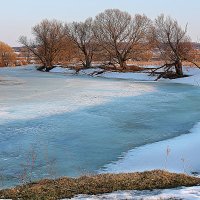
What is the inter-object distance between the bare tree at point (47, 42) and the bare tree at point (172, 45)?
25.2 m

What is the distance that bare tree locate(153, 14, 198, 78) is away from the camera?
35.5 metres

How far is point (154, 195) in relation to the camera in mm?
4988

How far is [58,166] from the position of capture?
838 centimetres

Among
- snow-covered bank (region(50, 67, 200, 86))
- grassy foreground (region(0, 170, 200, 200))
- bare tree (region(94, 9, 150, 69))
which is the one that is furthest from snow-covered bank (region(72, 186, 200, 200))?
bare tree (region(94, 9, 150, 69))

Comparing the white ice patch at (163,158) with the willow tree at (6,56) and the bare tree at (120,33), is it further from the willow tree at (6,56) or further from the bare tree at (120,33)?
the willow tree at (6,56)

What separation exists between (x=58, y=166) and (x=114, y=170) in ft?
3.89

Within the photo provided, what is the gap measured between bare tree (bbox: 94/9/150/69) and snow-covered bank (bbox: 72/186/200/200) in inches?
1717

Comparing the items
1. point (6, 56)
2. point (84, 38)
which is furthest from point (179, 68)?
point (6, 56)

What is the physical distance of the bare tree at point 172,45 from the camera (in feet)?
116

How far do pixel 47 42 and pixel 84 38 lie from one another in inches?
378

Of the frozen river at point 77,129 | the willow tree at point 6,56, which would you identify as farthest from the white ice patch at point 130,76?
the willow tree at point 6,56

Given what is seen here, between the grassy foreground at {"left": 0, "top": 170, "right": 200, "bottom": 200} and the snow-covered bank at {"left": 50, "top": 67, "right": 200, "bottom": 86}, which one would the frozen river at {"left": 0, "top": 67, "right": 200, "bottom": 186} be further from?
the snow-covered bank at {"left": 50, "top": 67, "right": 200, "bottom": 86}

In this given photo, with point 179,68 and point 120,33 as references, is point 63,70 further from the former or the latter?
point 179,68

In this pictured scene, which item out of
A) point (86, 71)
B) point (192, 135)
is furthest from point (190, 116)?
point (86, 71)
